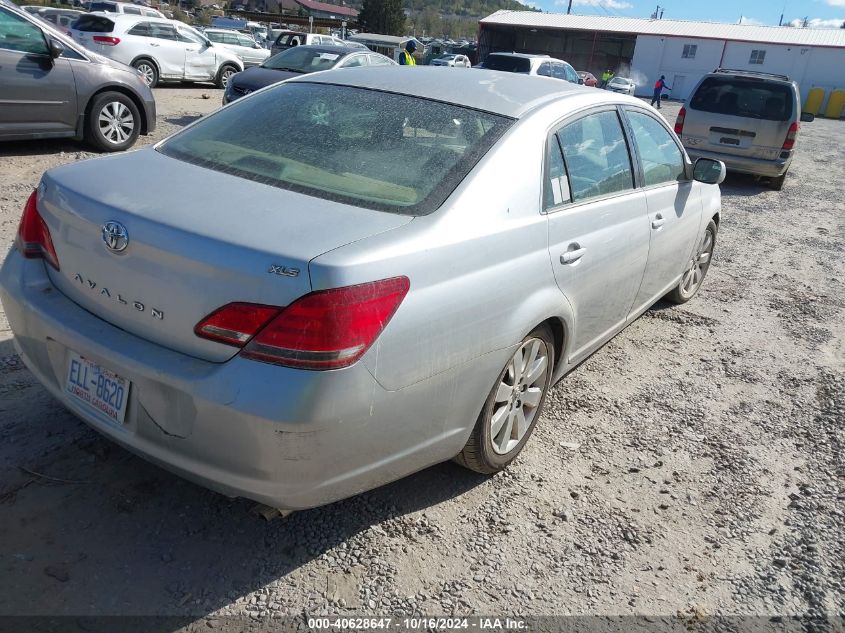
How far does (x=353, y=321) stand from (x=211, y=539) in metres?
1.13

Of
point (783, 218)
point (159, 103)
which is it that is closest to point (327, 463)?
point (783, 218)

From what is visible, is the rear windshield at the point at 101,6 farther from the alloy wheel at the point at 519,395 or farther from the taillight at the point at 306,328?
the taillight at the point at 306,328

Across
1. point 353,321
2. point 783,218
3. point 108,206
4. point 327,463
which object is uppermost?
point 108,206

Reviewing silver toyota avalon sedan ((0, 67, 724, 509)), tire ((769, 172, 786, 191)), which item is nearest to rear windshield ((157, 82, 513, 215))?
silver toyota avalon sedan ((0, 67, 724, 509))

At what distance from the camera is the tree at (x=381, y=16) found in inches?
2448

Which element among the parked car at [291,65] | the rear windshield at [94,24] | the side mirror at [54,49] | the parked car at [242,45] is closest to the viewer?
the side mirror at [54,49]

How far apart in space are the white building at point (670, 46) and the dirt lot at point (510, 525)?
45.7 m

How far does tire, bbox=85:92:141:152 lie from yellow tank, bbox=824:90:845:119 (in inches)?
1634

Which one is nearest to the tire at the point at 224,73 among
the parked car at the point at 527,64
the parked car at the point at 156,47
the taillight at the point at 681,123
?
the parked car at the point at 156,47

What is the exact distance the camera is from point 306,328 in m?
2.06

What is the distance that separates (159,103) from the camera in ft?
46.3

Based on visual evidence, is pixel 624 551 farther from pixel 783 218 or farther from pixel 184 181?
pixel 783 218

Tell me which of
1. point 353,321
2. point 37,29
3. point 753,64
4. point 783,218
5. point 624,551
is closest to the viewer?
point 353,321

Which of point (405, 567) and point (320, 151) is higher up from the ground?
point (320, 151)
